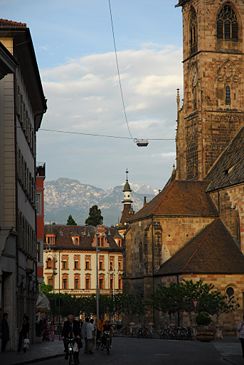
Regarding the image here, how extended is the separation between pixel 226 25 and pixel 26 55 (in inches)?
2324

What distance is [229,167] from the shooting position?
97.6 m

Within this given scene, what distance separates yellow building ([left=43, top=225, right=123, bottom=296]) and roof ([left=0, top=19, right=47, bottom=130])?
98.0 meters

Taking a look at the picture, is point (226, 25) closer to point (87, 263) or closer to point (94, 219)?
point (87, 263)

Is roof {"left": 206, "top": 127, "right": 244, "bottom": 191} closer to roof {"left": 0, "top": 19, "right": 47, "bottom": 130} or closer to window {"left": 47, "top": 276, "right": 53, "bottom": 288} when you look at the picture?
roof {"left": 0, "top": 19, "right": 47, "bottom": 130}

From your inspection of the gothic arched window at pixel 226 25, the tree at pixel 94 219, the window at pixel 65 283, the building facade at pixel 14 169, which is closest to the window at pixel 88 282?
the window at pixel 65 283

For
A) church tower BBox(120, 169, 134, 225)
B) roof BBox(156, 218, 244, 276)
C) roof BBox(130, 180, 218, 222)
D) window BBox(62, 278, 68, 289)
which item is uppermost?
church tower BBox(120, 169, 134, 225)

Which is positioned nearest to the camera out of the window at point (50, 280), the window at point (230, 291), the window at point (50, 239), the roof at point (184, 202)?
the window at point (230, 291)

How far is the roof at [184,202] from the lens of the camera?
99.8 meters

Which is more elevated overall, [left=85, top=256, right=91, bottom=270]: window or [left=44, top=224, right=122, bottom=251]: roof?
→ [left=44, top=224, right=122, bottom=251]: roof

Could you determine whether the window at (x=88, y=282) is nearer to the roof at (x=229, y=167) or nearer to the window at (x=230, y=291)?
the roof at (x=229, y=167)

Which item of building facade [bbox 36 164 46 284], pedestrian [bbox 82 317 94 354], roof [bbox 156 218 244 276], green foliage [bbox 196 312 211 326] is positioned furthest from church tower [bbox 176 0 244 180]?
pedestrian [bbox 82 317 94 354]

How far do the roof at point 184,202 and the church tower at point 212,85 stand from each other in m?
2.25

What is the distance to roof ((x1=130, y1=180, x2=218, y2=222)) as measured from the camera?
99.8 metres

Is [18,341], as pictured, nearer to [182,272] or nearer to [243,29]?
[182,272]
